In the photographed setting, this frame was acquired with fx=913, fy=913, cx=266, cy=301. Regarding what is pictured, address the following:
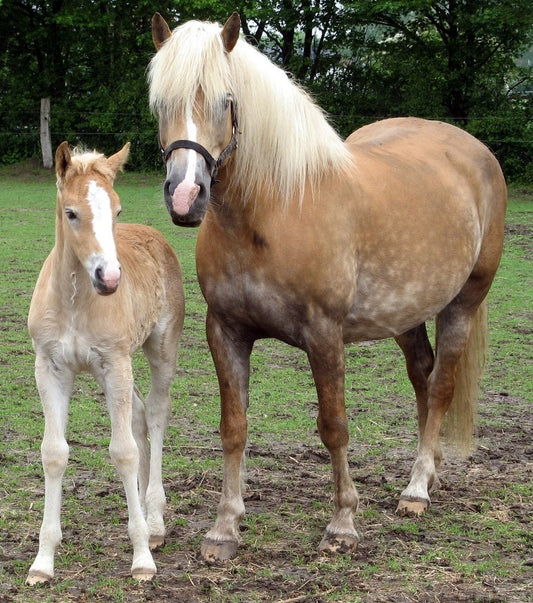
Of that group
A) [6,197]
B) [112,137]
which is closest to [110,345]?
[6,197]

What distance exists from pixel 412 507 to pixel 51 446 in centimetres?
179

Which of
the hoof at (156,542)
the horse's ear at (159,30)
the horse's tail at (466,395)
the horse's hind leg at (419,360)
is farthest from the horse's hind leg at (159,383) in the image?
the horse's tail at (466,395)

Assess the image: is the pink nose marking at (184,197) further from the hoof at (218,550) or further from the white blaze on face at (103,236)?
the hoof at (218,550)

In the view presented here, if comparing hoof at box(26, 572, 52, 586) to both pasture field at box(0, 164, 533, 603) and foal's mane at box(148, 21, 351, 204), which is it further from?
foal's mane at box(148, 21, 351, 204)

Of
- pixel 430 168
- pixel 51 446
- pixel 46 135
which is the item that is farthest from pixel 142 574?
pixel 46 135

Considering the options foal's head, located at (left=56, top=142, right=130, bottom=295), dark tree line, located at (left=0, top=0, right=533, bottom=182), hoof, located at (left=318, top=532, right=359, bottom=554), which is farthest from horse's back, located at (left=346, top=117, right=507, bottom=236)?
dark tree line, located at (left=0, top=0, right=533, bottom=182)

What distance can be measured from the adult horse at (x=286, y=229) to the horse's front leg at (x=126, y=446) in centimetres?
35

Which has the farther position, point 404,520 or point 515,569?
point 404,520

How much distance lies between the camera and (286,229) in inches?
148

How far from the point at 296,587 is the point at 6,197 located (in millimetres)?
14166

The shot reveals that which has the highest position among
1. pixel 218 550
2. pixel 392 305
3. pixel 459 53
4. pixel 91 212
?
pixel 459 53

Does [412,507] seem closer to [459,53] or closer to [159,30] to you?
[159,30]

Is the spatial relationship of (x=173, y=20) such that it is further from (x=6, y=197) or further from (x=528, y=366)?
(x=528, y=366)

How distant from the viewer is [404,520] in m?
4.30
